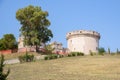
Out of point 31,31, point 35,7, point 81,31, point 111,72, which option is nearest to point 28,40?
point 31,31

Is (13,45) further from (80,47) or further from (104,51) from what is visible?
(104,51)

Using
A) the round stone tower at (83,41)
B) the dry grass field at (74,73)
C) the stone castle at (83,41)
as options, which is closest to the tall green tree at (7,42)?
the stone castle at (83,41)

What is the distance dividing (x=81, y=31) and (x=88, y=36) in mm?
1523

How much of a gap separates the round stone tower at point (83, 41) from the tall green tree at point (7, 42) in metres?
10.3

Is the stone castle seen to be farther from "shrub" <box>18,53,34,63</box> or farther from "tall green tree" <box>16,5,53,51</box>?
"shrub" <box>18,53,34,63</box>

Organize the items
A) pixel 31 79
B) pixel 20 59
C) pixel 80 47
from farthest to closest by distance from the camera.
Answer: pixel 80 47 → pixel 20 59 → pixel 31 79

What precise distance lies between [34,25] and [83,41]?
994 cm

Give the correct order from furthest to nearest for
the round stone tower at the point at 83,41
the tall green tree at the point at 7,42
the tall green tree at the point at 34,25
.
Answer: the tall green tree at the point at 7,42 < the round stone tower at the point at 83,41 < the tall green tree at the point at 34,25

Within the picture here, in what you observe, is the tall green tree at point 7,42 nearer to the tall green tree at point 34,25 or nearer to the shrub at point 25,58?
the tall green tree at point 34,25

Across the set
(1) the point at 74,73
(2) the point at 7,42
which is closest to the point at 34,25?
(2) the point at 7,42

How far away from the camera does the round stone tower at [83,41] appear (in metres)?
66.8

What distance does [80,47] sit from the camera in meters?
66.8

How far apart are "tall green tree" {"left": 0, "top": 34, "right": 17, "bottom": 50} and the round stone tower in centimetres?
1035

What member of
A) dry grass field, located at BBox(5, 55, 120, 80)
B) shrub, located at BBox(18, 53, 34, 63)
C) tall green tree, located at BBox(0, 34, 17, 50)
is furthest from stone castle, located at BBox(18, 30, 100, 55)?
dry grass field, located at BBox(5, 55, 120, 80)
